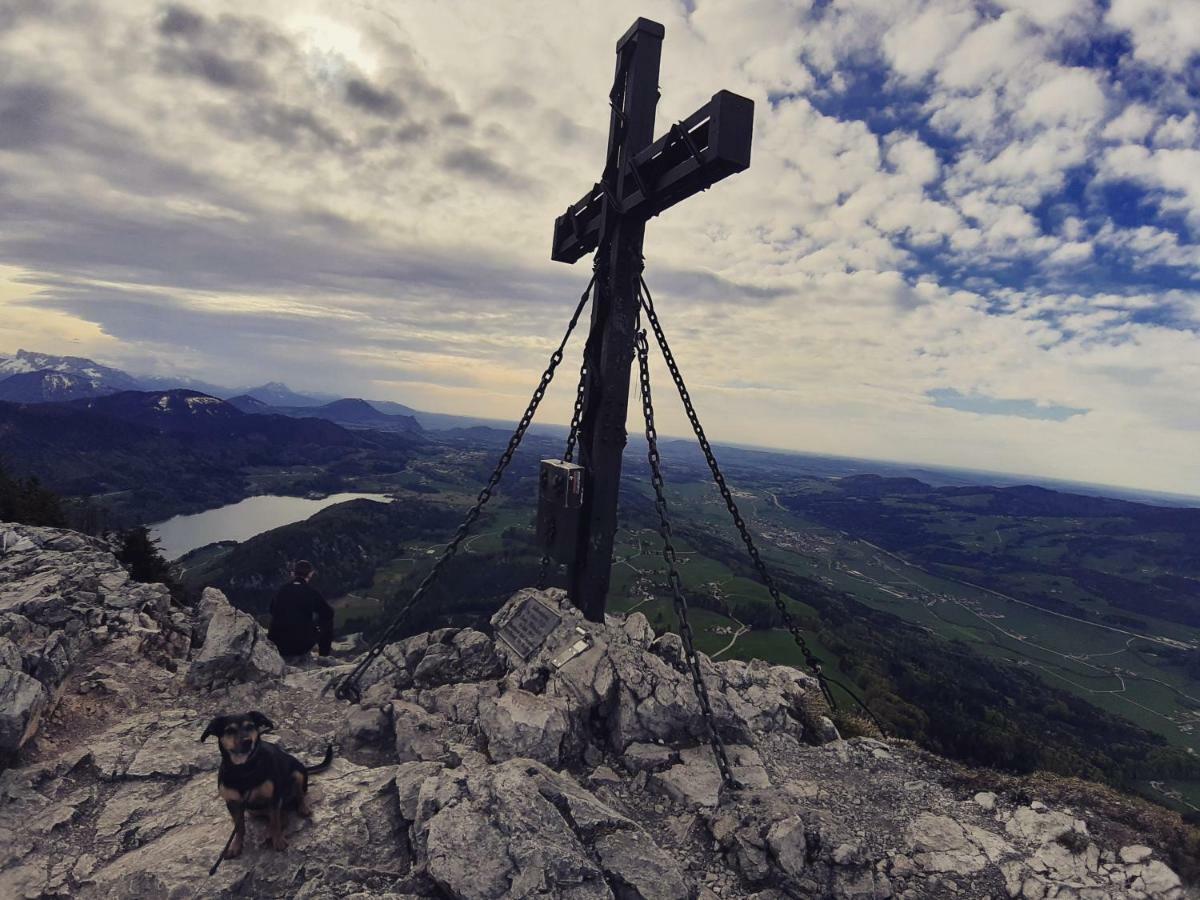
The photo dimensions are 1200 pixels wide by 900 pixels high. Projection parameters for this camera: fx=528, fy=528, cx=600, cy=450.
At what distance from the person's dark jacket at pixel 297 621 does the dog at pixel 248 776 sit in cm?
629

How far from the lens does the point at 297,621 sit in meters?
13.1

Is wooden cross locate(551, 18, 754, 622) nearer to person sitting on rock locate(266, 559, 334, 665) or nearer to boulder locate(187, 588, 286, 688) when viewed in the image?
person sitting on rock locate(266, 559, 334, 665)

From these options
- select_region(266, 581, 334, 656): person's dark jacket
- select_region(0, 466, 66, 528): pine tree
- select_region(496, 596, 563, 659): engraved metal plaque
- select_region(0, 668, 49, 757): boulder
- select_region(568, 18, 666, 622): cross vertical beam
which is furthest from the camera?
select_region(0, 466, 66, 528): pine tree

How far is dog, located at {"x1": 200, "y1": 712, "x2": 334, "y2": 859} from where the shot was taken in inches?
267

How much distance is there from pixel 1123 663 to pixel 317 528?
881 feet

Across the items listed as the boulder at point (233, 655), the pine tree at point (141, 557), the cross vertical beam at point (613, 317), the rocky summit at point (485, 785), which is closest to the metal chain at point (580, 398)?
the cross vertical beam at point (613, 317)

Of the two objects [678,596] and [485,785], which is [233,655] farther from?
[678,596]

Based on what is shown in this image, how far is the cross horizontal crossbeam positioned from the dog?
407 inches

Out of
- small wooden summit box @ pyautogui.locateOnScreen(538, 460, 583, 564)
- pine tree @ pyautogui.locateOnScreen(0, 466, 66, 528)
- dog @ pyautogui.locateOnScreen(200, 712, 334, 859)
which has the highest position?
small wooden summit box @ pyautogui.locateOnScreen(538, 460, 583, 564)

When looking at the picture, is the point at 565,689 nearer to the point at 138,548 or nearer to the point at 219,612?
the point at 219,612

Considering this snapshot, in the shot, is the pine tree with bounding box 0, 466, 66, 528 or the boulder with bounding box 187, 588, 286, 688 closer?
the boulder with bounding box 187, 588, 286, 688

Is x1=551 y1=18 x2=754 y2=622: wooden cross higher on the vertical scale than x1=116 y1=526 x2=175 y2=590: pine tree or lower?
higher

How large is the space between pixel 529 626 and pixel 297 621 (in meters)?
6.06

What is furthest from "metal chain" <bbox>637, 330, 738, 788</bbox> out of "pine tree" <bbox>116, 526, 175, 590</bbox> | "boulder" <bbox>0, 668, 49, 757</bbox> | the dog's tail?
"pine tree" <bbox>116, 526, 175, 590</bbox>
